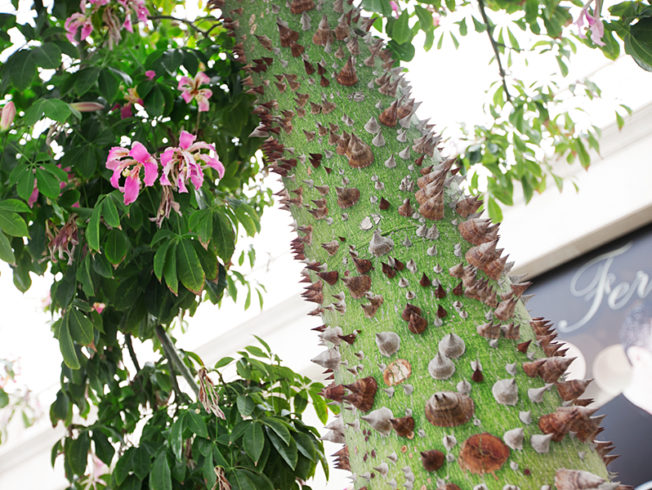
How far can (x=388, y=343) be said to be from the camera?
20.9 inches

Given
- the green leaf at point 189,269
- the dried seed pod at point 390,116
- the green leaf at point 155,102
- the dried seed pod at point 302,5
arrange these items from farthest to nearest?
the green leaf at point 155,102
the green leaf at point 189,269
the dried seed pod at point 302,5
the dried seed pod at point 390,116

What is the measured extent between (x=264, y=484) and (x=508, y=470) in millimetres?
503

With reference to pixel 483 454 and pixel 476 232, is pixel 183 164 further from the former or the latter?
pixel 483 454

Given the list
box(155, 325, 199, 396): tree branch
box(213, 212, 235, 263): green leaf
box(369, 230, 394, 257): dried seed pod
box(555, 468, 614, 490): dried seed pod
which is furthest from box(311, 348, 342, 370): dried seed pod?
box(155, 325, 199, 396): tree branch

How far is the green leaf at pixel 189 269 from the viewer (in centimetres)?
86

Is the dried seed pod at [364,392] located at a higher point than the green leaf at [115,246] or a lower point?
lower

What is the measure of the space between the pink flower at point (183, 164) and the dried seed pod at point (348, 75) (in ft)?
0.93

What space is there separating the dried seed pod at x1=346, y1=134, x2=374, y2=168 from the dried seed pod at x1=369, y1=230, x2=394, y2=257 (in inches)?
3.4

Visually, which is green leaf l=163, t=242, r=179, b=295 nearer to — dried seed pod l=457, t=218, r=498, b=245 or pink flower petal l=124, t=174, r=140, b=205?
pink flower petal l=124, t=174, r=140, b=205

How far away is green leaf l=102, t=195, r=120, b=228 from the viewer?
0.81m

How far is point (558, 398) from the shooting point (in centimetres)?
50

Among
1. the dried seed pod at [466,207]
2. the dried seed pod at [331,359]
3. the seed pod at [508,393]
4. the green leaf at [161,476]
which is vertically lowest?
the seed pod at [508,393]

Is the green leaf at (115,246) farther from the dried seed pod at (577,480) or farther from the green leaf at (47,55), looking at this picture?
the dried seed pod at (577,480)

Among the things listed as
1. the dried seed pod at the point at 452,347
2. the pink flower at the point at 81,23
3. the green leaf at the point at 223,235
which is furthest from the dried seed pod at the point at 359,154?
the pink flower at the point at 81,23
